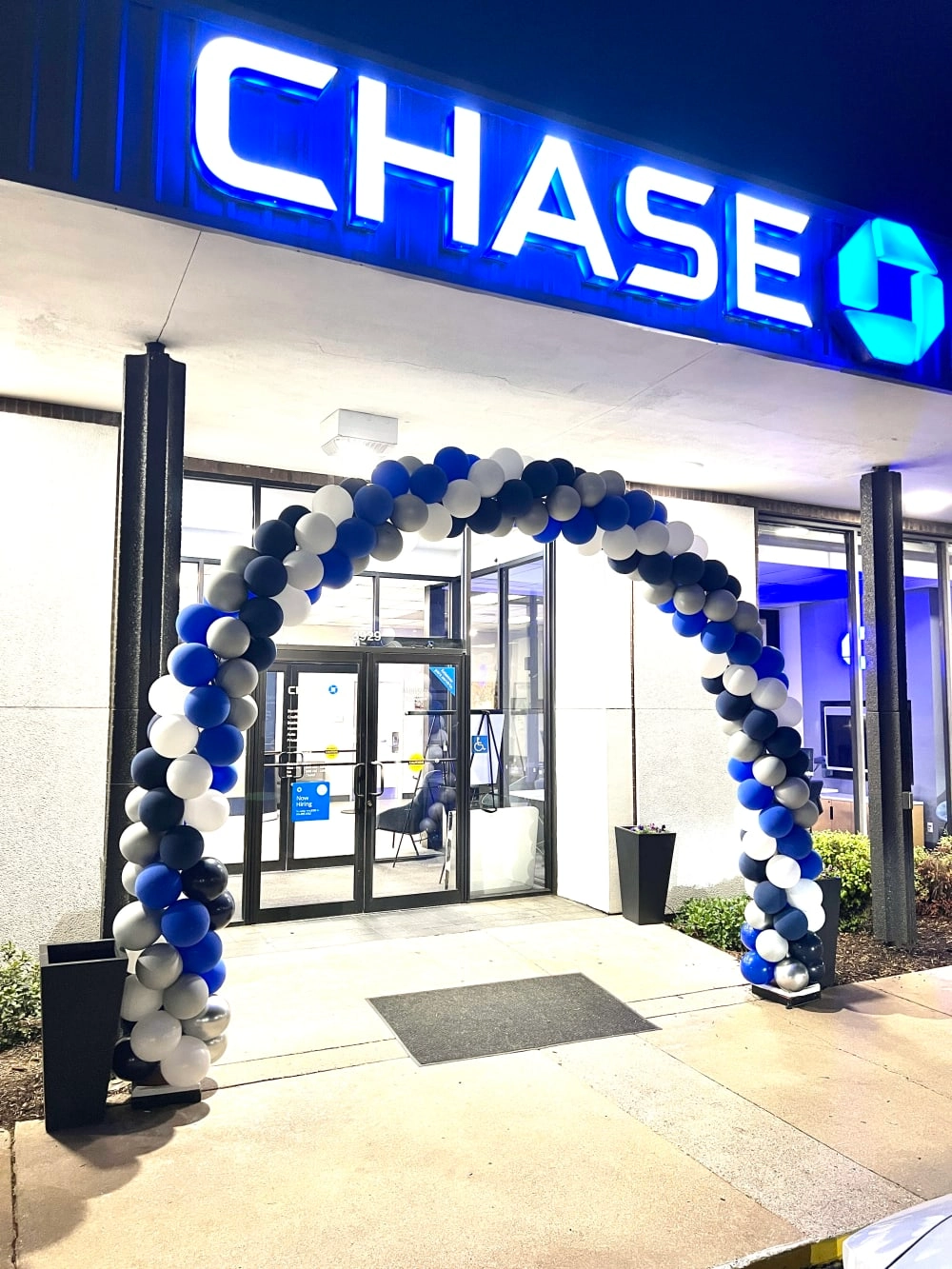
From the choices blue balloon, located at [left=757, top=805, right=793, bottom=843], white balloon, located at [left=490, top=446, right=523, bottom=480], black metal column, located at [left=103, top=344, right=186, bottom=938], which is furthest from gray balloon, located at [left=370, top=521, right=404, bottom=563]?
blue balloon, located at [left=757, top=805, right=793, bottom=843]

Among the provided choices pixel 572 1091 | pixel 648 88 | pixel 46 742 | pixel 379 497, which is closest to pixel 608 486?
pixel 379 497

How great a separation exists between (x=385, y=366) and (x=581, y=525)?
1386 mm

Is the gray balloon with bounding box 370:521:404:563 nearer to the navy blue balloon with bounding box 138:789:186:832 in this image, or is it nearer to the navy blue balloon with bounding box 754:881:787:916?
the navy blue balloon with bounding box 138:789:186:832

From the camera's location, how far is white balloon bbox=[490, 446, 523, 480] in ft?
16.0

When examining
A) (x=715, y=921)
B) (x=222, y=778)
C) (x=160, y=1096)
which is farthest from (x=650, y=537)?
(x=160, y=1096)

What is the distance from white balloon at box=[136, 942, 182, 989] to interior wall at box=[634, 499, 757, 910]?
4617mm

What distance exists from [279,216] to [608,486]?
7.40ft

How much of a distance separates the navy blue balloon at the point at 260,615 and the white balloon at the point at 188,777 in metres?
0.65

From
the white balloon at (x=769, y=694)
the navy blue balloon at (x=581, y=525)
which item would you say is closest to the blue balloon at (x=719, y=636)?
the white balloon at (x=769, y=694)

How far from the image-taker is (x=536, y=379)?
514cm

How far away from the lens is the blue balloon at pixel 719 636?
5.37m

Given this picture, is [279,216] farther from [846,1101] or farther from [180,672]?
[846,1101]

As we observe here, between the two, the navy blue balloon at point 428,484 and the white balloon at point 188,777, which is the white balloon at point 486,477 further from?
the white balloon at point 188,777

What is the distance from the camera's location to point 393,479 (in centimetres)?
458
